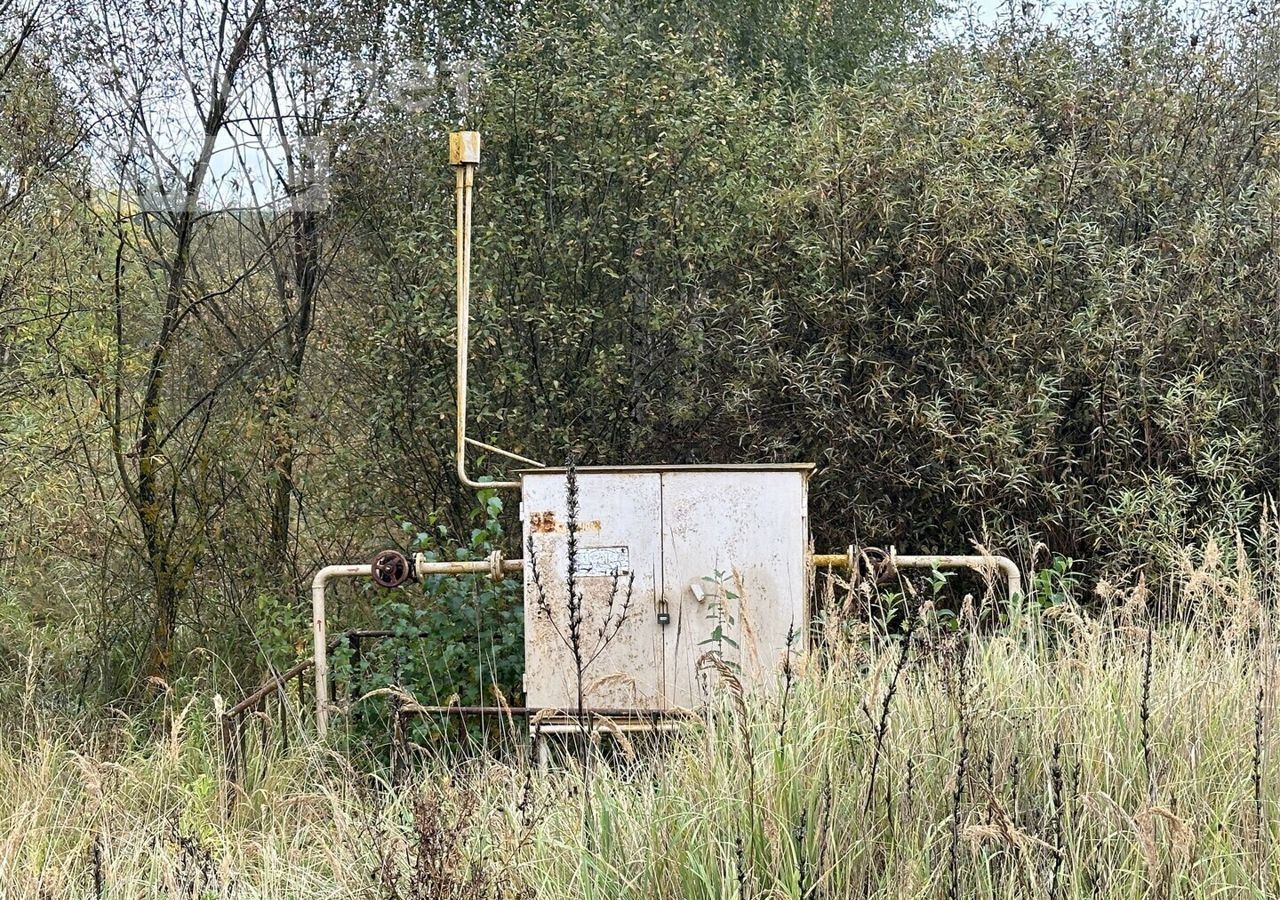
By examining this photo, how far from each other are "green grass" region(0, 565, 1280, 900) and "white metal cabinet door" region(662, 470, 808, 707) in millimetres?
782

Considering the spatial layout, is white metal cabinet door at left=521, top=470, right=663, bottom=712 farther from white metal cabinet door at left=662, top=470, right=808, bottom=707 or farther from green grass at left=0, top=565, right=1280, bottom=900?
green grass at left=0, top=565, right=1280, bottom=900

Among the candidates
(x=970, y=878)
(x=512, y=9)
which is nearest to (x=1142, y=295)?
(x=512, y=9)

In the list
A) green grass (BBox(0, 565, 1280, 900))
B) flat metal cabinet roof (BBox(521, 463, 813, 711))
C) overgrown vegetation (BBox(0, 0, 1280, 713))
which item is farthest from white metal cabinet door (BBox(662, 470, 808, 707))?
overgrown vegetation (BBox(0, 0, 1280, 713))

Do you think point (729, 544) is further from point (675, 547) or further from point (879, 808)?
point (879, 808)

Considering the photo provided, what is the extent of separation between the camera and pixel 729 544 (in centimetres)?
502

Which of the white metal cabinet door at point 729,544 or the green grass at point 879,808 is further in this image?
the white metal cabinet door at point 729,544

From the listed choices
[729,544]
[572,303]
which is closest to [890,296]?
[572,303]

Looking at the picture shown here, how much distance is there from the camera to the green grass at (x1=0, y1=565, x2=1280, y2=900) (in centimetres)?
271

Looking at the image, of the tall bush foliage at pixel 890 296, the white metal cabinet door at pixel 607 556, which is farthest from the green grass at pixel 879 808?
the tall bush foliage at pixel 890 296

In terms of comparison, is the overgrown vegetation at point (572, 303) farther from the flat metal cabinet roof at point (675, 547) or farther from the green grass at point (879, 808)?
the green grass at point (879, 808)

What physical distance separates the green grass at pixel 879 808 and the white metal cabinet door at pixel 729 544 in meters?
0.78

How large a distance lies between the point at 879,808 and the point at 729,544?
196 centimetres

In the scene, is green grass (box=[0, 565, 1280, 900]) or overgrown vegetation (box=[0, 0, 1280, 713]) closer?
green grass (box=[0, 565, 1280, 900])

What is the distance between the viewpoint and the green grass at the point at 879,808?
271 centimetres
